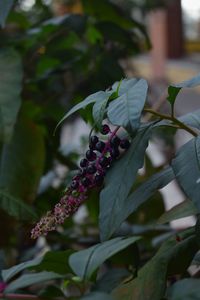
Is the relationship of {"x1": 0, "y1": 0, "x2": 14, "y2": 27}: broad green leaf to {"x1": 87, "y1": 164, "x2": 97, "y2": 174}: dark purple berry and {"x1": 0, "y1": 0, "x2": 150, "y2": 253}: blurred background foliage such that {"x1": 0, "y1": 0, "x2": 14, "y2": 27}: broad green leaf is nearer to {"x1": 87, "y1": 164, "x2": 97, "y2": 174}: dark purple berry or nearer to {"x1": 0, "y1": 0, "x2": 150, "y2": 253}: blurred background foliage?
{"x1": 0, "y1": 0, "x2": 150, "y2": 253}: blurred background foliage

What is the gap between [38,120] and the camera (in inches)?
40.5

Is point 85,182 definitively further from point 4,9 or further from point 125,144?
point 4,9

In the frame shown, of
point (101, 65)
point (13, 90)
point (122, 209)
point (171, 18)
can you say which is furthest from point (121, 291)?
point (171, 18)

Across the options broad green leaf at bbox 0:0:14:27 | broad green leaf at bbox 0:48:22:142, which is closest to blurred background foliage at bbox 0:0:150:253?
broad green leaf at bbox 0:48:22:142

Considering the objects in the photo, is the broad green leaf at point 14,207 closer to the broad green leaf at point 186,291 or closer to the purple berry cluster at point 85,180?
the purple berry cluster at point 85,180

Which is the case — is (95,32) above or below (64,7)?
above

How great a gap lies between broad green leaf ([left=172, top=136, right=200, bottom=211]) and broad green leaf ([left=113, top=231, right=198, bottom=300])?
86 millimetres

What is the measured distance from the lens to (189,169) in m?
0.47

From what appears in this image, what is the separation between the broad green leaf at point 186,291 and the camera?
41 cm

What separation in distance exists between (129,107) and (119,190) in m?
0.08

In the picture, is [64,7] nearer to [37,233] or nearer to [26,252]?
[26,252]

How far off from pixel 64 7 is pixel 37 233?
6.62ft

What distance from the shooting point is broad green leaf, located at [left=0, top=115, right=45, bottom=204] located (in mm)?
851

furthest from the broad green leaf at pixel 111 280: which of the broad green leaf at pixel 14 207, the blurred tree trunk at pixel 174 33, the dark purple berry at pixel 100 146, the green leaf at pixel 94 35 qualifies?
the blurred tree trunk at pixel 174 33
